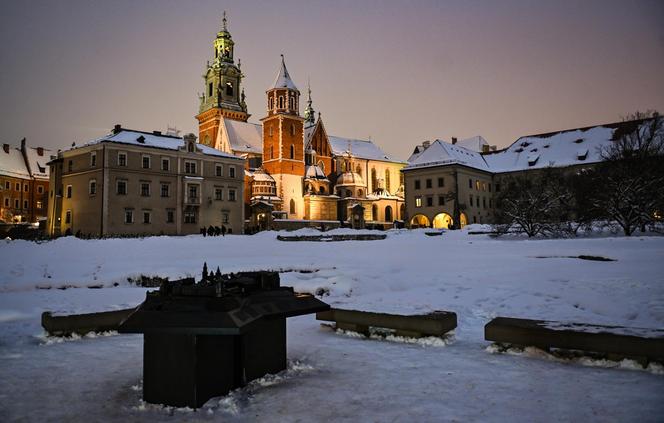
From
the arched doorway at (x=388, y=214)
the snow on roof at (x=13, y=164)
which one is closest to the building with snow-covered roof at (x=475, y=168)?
the arched doorway at (x=388, y=214)

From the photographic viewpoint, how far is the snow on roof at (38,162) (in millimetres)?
79250

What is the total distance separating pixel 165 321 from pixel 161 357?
620 mm

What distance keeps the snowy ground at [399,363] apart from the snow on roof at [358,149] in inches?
2945

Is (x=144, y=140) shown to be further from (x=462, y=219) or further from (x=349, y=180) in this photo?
(x=462, y=219)

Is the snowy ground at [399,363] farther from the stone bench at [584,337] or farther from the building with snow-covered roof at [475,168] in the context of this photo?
the building with snow-covered roof at [475,168]

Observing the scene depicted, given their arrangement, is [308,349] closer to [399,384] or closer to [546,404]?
[399,384]

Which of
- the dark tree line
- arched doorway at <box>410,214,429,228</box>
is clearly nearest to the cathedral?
arched doorway at <box>410,214,429,228</box>

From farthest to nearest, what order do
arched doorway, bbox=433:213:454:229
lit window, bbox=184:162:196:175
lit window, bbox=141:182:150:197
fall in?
arched doorway, bbox=433:213:454:229 < lit window, bbox=184:162:196:175 < lit window, bbox=141:182:150:197

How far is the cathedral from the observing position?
2840 inches

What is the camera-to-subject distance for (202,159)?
52.9m

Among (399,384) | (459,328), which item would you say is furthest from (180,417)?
(459,328)

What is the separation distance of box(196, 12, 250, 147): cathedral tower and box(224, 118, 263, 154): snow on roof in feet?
17.4

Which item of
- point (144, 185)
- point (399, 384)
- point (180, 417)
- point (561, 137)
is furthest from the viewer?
point (561, 137)

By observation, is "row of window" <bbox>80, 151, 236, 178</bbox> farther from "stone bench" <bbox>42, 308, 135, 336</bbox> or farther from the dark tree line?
"stone bench" <bbox>42, 308, 135, 336</bbox>
